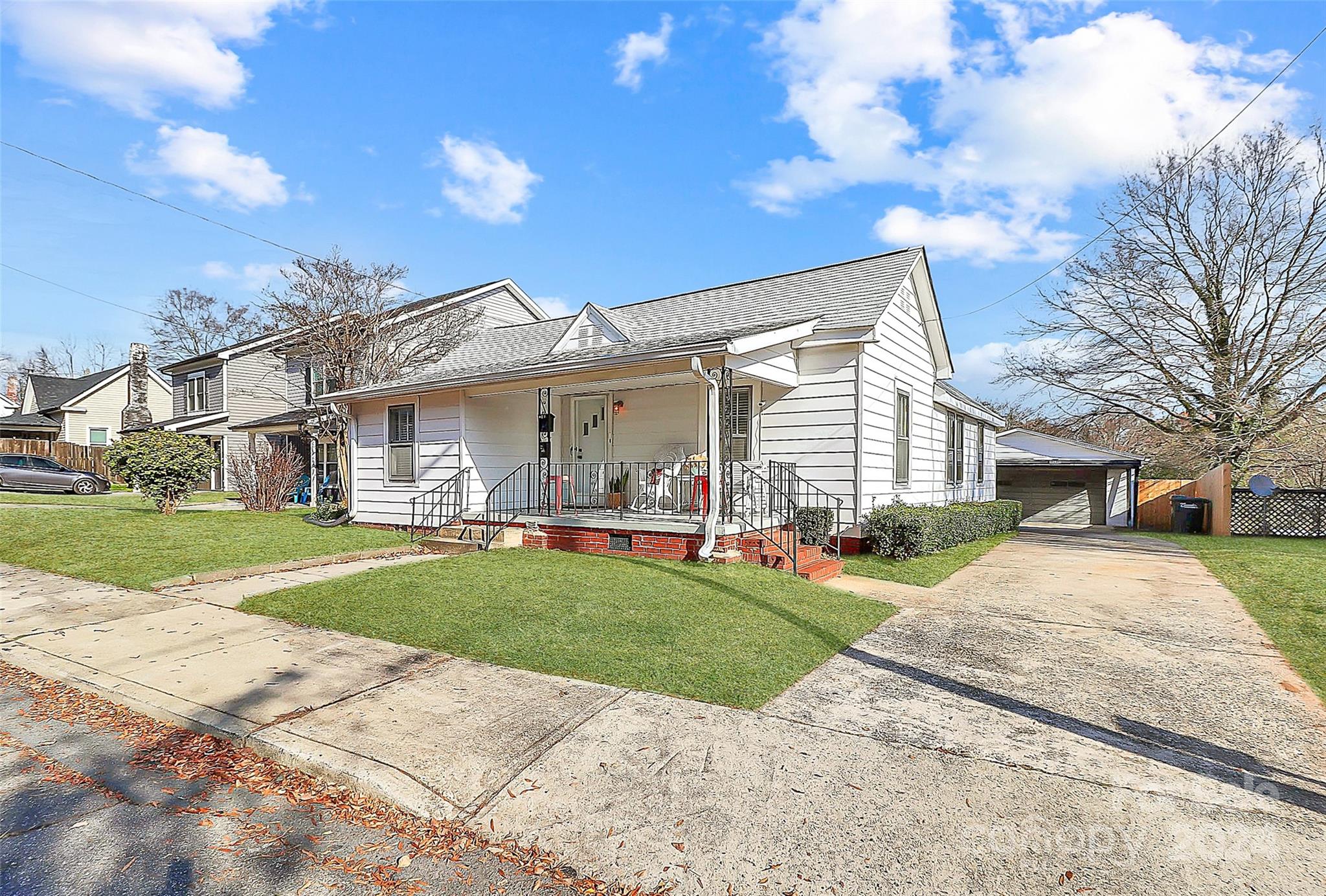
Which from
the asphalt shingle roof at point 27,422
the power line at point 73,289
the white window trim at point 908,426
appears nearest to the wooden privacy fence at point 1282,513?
the white window trim at point 908,426

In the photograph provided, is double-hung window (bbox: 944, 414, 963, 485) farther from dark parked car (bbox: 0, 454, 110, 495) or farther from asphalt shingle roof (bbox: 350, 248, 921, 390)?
dark parked car (bbox: 0, 454, 110, 495)

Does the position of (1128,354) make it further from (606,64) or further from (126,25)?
(126,25)

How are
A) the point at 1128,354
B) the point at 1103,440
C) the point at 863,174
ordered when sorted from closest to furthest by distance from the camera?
the point at 863,174, the point at 1128,354, the point at 1103,440

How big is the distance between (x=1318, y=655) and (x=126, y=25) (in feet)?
54.7

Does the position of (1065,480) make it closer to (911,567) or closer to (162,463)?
(911,567)

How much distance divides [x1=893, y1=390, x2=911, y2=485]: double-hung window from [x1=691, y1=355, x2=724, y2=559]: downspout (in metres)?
4.73

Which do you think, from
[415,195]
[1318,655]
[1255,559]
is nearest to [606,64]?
[415,195]

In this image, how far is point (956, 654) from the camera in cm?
587

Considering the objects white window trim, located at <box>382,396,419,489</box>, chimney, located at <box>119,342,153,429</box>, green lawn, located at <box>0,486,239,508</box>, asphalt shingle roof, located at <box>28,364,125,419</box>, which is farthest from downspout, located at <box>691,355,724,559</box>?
asphalt shingle roof, located at <box>28,364,125,419</box>

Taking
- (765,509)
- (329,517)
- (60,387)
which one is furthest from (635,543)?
(60,387)

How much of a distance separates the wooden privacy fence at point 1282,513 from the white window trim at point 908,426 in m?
11.4

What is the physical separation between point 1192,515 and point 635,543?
1805 centimetres

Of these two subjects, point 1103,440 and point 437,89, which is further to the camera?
point 1103,440

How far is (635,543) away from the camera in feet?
32.4
